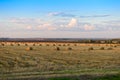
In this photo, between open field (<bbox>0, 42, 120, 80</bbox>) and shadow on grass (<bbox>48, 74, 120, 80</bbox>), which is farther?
open field (<bbox>0, 42, 120, 80</bbox>)

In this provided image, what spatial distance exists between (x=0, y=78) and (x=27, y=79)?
60.5 inches

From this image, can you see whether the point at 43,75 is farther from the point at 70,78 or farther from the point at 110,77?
the point at 110,77

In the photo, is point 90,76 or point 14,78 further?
point 90,76

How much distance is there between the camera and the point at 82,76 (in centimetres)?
1933

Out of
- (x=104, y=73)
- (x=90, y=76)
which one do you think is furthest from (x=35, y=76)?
(x=104, y=73)

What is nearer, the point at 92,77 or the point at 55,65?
the point at 92,77

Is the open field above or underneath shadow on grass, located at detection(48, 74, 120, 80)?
above

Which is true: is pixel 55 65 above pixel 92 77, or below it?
above

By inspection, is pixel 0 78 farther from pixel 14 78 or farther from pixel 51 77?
pixel 51 77

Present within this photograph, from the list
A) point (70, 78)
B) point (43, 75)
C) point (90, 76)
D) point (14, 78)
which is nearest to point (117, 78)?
point (90, 76)

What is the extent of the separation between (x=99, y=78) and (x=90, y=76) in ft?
1.85

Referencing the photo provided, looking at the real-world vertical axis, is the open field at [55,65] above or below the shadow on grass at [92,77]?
above

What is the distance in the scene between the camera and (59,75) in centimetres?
1931

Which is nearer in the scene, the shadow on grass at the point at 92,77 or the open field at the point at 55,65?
the shadow on grass at the point at 92,77
